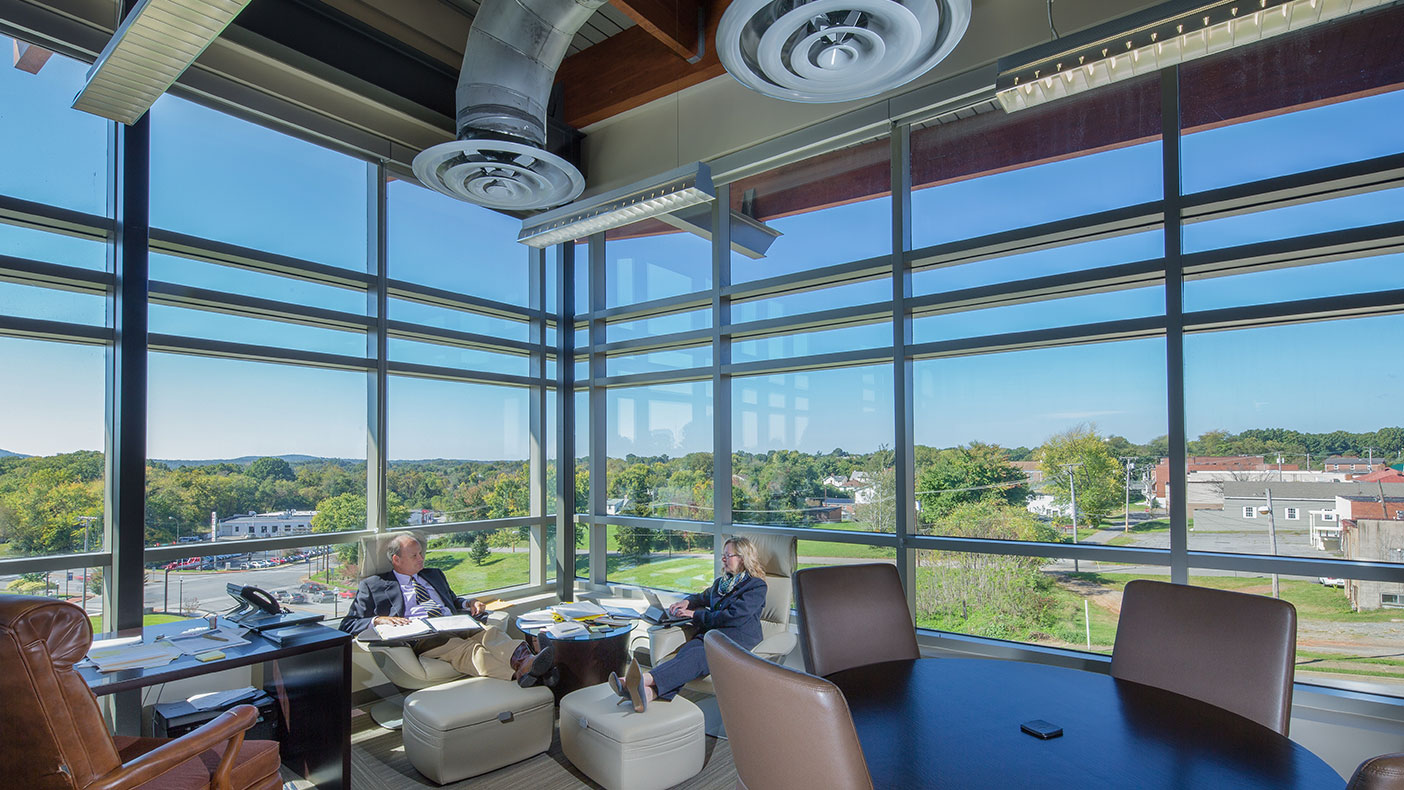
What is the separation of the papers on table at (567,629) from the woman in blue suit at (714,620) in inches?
16.9

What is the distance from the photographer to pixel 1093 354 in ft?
12.4

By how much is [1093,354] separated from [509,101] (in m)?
3.41

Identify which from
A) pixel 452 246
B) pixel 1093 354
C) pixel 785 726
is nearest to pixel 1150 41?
pixel 1093 354

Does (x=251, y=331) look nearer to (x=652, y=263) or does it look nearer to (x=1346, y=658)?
(x=652, y=263)

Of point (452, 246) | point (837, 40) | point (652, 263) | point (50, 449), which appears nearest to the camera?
point (837, 40)

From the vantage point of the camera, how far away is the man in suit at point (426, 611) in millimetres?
3932

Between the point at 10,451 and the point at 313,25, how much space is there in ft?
9.17

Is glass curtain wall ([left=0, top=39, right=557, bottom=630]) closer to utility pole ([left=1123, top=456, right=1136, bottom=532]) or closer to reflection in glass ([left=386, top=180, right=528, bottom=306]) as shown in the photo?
reflection in glass ([left=386, top=180, right=528, bottom=306])

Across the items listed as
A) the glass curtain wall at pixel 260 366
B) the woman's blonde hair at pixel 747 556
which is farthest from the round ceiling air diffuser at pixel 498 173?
the woman's blonde hair at pixel 747 556

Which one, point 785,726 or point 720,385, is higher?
point 720,385

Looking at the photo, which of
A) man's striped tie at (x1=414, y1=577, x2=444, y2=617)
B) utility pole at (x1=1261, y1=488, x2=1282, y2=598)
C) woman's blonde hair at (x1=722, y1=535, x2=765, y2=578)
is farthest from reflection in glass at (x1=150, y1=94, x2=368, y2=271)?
utility pole at (x1=1261, y1=488, x2=1282, y2=598)

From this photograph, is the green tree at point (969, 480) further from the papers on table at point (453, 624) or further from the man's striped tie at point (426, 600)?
the man's striped tie at point (426, 600)

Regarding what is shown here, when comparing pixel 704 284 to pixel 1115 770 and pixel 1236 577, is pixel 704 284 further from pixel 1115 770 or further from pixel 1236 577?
pixel 1115 770

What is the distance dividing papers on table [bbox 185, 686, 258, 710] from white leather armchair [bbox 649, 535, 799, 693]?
6.81ft
